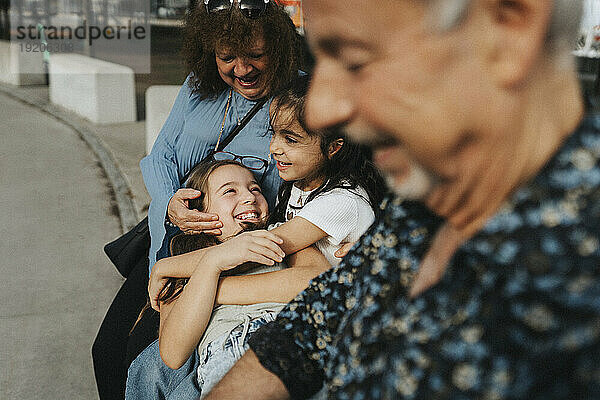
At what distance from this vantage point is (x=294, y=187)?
2135 mm

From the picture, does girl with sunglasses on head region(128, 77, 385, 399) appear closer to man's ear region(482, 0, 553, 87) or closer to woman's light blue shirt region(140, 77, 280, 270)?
woman's light blue shirt region(140, 77, 280, 270)

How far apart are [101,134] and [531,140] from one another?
7156 mm

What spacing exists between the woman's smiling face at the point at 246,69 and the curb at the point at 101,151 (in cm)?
265

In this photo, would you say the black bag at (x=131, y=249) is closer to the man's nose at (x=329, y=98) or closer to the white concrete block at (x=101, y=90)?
the man's nose at (x=329, y=98)

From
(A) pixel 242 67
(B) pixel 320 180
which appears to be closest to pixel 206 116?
(A) pixel 242 67

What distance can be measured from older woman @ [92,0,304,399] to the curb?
7.93 feet

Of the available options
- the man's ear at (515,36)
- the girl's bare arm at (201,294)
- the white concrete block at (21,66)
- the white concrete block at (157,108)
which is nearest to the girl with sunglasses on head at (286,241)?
the girl's bare arm at (201,294)

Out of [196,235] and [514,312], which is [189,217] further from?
[514,312]

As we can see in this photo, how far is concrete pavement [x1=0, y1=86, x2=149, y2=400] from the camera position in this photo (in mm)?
3018

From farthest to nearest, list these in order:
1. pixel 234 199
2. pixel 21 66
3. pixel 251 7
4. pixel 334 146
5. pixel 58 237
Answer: pixel 21 66
pixel 58 237
pixel 251 7
pixel 234 199
pixel 334 146

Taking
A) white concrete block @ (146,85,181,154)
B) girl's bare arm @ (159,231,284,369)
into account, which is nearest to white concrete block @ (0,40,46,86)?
white concrete block @ (146,85,181,154)

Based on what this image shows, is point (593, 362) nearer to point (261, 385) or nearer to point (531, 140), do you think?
point (531, 140)

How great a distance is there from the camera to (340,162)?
2027 mm

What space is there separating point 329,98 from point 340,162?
1294 millimetres
